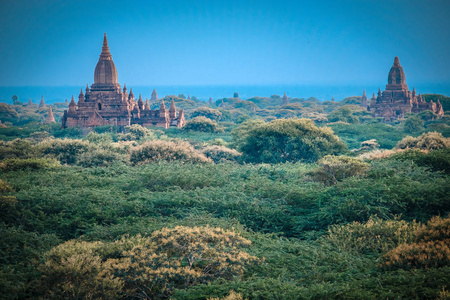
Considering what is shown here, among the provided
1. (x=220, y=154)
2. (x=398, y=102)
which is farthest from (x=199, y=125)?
(x=398, y=102)

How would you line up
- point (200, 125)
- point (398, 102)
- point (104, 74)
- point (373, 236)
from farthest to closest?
1. point (398, 102)
2. point (200, 125)
3. point (104, 74)
4. point (373, 236)

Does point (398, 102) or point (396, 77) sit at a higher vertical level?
point (396, 77)

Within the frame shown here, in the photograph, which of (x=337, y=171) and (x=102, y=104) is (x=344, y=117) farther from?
(x=337, y=171)

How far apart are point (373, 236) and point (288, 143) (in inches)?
767

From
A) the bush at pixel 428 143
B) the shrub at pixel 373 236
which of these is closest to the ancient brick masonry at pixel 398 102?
the bush at pixel 428 143

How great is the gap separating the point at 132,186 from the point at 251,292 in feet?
37.8

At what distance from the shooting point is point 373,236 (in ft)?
43.1

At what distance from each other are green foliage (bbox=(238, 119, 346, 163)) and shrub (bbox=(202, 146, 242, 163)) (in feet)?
2.27

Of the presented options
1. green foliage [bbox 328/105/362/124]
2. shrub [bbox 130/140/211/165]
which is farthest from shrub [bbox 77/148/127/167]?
green foliage [bbox 328/105/362/124]

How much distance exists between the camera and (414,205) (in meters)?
16.3

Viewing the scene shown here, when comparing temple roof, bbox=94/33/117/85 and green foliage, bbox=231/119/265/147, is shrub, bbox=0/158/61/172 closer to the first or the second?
green foliage, bbox=231/119/265/147

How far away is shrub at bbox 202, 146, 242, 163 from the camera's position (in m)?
32.8

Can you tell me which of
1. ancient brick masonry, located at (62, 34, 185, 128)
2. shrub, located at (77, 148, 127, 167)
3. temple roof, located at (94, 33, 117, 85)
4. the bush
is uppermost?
temple roof, located at (94, 33, 117, 85)

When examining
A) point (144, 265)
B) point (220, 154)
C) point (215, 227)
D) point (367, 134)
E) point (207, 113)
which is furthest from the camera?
point (207, 113)
